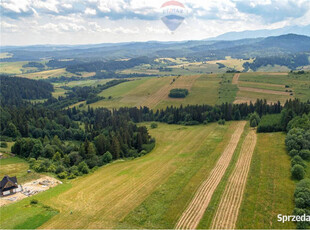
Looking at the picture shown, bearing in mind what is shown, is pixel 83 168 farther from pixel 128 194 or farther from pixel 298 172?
pixel 298 172

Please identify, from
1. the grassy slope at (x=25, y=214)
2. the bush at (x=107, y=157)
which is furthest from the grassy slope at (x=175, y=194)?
the bush at (x=107, y=157)

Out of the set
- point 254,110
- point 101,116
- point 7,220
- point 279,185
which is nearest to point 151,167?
point 279,185

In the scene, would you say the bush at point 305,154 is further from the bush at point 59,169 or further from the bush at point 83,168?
the bush at point 59,169

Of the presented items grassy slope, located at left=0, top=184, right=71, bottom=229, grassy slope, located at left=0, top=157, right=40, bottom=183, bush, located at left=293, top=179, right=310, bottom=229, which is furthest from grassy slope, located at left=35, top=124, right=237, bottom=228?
bush, located at left=293, top=179, right=310, bottom=229

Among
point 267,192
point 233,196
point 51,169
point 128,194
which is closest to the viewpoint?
point 233,196

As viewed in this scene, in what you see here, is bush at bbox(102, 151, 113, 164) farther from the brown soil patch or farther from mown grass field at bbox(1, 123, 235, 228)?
the brown soil patch

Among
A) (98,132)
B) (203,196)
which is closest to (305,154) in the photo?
(203,196)
